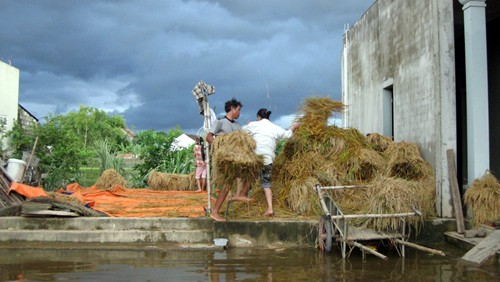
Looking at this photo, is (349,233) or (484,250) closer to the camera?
(484,250)

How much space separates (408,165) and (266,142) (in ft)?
8.70

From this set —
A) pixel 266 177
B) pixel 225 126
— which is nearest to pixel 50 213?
pixel 225 126

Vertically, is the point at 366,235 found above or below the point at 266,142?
below

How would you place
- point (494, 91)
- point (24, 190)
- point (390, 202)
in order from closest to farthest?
point (390, 202) < point (24, 190) < point (494, 91)

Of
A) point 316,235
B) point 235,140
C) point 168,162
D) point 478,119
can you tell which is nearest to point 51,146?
point 168,162

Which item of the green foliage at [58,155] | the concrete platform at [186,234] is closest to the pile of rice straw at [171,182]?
the green foliage at [58,155]

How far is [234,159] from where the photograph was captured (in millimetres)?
6766

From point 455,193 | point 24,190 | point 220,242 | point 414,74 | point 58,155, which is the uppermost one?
point 414,74

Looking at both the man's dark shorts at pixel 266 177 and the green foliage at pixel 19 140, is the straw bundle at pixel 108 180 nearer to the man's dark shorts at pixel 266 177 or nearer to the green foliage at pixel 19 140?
the green foliage at pixel 19 140

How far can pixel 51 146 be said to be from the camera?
44.0 ft

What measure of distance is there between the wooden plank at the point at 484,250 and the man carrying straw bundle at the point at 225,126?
3.55m

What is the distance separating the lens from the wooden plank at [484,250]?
5.83 m

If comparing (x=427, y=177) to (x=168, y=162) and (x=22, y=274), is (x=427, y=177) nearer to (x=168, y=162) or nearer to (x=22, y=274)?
(x=22, y=274)

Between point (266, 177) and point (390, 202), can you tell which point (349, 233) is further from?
point (266, 177)
